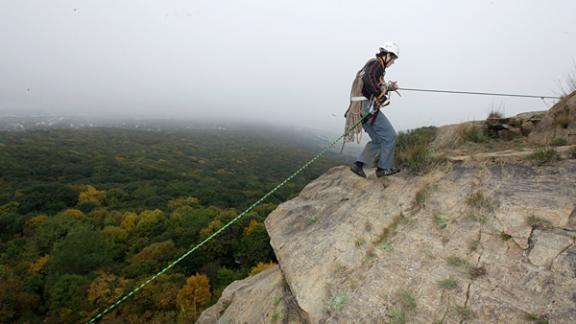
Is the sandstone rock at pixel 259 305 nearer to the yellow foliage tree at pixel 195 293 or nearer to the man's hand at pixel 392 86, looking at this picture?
the man's hand at pixel 392 86

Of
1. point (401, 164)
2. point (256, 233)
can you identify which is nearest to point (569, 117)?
point (401, 164)

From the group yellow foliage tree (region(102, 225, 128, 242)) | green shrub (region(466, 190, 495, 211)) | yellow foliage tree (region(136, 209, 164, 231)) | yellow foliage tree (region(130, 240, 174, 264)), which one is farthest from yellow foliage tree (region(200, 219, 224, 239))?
green shrub (region(466, 190, 495, 211))

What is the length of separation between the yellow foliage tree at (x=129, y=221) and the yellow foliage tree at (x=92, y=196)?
21179mm

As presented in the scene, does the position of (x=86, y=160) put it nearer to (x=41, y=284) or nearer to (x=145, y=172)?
(x=145, y=172)

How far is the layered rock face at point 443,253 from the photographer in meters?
3.70

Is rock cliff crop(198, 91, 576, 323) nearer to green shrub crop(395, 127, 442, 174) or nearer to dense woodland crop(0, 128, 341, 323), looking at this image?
green shrub crop(395, 127, 442, 174)

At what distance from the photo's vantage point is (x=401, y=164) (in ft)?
22.1

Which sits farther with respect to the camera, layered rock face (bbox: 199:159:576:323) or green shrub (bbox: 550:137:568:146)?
green shrub (bbox: 550:137:568:146)

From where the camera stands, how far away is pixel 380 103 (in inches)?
239

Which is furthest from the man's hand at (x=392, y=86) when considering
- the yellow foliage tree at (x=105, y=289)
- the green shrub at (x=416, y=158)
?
the yellow foliage tree at (x=105, y=289)

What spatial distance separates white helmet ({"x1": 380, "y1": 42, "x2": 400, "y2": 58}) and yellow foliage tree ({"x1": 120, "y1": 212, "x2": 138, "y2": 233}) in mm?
65100

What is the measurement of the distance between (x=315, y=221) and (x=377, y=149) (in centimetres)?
246

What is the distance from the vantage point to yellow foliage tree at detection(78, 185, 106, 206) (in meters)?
75.1

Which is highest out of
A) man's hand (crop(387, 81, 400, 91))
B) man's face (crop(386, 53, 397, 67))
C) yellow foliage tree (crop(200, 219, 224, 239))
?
man's face (crop(386, 53, 397, 67))
